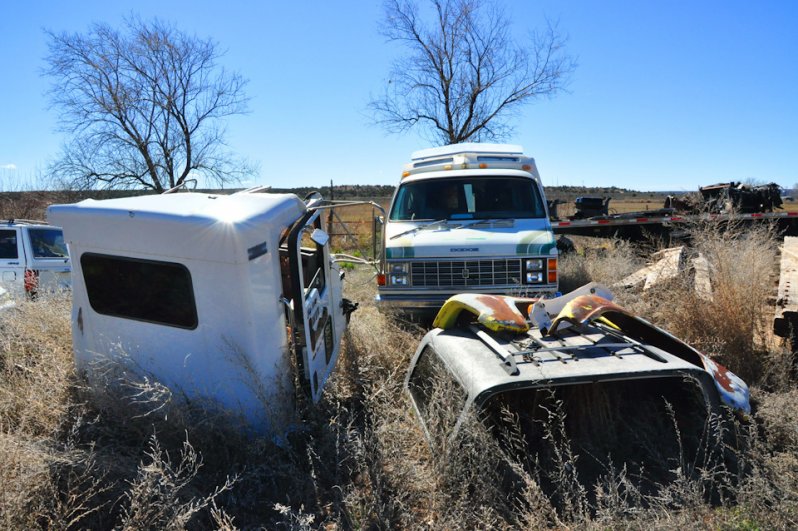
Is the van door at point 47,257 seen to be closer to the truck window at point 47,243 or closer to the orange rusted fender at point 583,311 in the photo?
the truck window at point 47,243

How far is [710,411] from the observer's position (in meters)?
3.17

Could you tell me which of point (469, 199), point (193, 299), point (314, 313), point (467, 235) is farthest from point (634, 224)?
point (193, 299)

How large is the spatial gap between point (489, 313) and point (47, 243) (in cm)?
798

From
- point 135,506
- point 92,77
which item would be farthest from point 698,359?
point 92,77

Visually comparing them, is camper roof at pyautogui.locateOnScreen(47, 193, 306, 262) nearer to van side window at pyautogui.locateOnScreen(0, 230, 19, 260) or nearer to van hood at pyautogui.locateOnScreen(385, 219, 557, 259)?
van hood at pyautogui.locateOnScreen(385, 219, 557, 259)

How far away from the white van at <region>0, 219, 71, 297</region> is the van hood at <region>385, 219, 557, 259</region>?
5393 millimetres

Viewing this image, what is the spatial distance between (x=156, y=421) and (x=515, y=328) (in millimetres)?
2589

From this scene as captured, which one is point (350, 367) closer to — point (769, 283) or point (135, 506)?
point (135, 506)

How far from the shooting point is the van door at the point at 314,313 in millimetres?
3783

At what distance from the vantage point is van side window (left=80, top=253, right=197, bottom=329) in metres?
3.47

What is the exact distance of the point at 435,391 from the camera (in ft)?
11.5

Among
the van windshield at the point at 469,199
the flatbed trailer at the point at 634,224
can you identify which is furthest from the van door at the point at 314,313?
the flatbed trailer at the point at 634,224

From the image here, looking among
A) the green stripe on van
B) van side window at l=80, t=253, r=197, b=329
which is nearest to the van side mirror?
van side window at l=80, t=253, r=197, b=329

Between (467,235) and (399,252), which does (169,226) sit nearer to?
(399,252)
